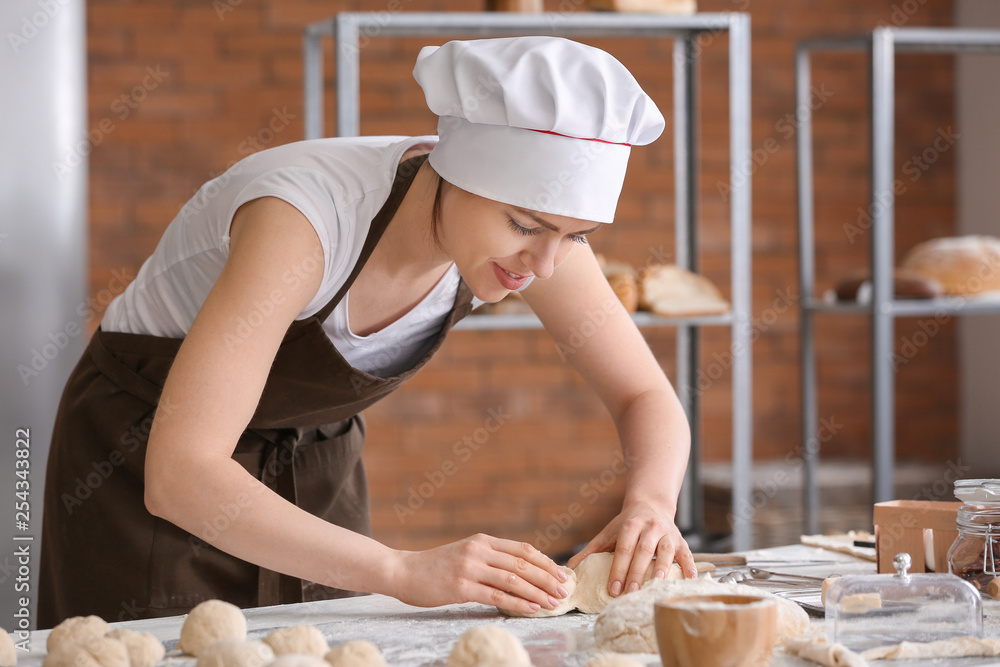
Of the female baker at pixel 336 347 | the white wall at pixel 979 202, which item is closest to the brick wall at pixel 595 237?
the white wall at pixel 979 202

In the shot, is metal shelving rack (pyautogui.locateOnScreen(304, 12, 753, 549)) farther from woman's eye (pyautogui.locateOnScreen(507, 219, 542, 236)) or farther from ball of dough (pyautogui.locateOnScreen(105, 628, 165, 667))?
ball of dough (pyautogui.locateOnScreen(105, 628, 165, 667))

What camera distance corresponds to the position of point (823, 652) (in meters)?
0.85

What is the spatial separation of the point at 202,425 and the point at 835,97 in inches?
126

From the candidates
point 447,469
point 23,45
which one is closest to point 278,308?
point 23,45

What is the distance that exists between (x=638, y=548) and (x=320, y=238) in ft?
1.59

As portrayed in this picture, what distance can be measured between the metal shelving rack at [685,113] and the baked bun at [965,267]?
50 cm

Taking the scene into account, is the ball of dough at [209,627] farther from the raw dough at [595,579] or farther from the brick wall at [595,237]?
the brick wall at [595,237]

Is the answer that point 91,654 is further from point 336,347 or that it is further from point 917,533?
point 917,533

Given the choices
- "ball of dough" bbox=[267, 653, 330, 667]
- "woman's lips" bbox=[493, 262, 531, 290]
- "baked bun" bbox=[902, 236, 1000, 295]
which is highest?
"baked bun" bbox=[902, 236, 1000, 295]

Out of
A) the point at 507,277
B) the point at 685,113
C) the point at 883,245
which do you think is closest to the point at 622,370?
the point at 507,277

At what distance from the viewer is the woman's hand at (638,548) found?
3.62 ft

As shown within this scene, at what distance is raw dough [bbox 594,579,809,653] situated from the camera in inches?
35.4

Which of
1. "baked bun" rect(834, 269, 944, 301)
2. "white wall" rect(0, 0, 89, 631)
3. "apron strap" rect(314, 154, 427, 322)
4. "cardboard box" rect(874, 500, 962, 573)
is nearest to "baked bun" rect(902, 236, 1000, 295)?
"baked bun" rect(834, 269, 944, 301)

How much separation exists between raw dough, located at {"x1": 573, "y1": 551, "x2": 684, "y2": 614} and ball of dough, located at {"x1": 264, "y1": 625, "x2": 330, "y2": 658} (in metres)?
0.31
